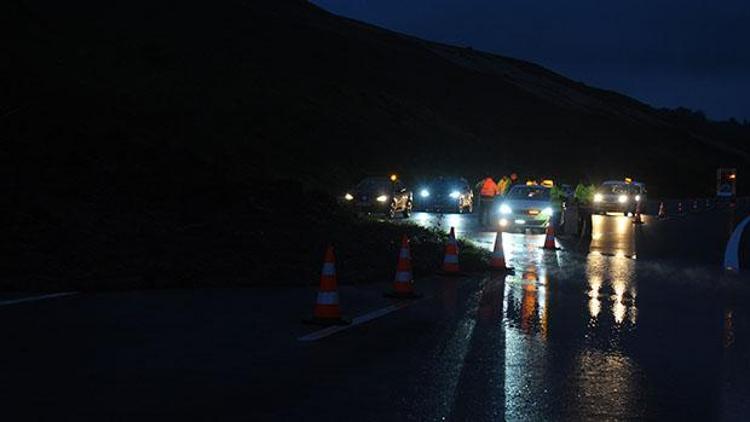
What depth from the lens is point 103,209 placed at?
20.4 meters

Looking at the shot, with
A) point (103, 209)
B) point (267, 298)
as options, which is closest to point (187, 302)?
point (267, 298)

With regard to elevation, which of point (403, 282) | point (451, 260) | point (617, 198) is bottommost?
point (403, 282)

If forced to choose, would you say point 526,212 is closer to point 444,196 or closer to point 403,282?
point 444,196

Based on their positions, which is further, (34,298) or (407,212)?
(407,212)

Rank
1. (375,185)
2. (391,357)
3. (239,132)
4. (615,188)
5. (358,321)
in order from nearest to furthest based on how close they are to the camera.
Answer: (391,357), (358,321), (375,185), (615,188), (239,132)

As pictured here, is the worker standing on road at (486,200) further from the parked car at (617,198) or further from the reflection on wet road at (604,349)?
the reflection on wet road at (604,349)

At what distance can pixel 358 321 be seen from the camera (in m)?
10.8

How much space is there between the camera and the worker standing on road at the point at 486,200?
32.0 m

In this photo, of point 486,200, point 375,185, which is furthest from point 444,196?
point 486,200

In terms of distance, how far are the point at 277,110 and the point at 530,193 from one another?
1362 inches

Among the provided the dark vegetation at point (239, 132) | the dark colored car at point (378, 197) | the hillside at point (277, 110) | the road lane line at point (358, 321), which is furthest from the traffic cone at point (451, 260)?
the dark colored car at point (378, 197)

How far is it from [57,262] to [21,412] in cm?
880

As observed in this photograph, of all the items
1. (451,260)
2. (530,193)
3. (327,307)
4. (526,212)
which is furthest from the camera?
(530,193)

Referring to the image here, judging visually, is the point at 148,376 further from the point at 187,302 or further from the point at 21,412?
the point at 187,302
